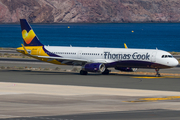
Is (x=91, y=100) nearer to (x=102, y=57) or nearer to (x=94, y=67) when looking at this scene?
(x=94, y=67)

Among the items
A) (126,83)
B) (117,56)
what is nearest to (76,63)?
(117,56)

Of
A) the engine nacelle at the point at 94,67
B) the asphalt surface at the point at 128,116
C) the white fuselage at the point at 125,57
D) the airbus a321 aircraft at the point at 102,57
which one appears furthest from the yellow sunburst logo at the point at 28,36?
the asphalt surface at the point at 128,116

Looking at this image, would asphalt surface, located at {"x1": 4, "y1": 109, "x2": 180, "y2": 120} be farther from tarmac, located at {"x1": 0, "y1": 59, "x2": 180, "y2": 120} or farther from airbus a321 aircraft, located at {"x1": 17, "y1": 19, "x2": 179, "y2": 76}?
airbus a321 aircraft, located at {"x1": 17, "y1": 19, "x2": 179, "y2": 76}

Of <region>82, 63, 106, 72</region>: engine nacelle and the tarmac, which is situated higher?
<region>82, 63, 106, 72</region>: engine nacelle

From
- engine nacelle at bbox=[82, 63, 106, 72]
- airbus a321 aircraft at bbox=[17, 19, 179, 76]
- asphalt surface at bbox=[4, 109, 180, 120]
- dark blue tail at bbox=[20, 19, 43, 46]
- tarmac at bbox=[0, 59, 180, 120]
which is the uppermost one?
dark blue tail at bbox=[20, 19, 43, 46]

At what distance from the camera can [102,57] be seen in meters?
54.4

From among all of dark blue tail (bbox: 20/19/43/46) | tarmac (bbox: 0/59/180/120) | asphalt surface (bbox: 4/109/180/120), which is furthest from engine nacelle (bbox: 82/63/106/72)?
asphalt surface (bbox: 4/109/180/120)

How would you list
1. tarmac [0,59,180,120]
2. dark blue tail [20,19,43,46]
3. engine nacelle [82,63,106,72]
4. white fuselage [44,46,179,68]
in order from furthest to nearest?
dark blue tail [20,19,43,46] → engine nacelle [82,63,106,72] → white fuselage [44,46,179,68] → tarmac [0,59,180,120]

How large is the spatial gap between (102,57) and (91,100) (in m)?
24.2

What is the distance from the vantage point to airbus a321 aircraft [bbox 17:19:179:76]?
5138 cm

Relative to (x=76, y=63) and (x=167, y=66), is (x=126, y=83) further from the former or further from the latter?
(x=76, y=63)

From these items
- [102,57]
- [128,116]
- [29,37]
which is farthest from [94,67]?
[128,116]

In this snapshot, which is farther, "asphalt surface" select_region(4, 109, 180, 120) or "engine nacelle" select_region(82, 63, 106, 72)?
"engine nacelle" select_region(82, 63, 106, 72)

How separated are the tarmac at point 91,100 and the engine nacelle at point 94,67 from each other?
Answer: 217 inches
